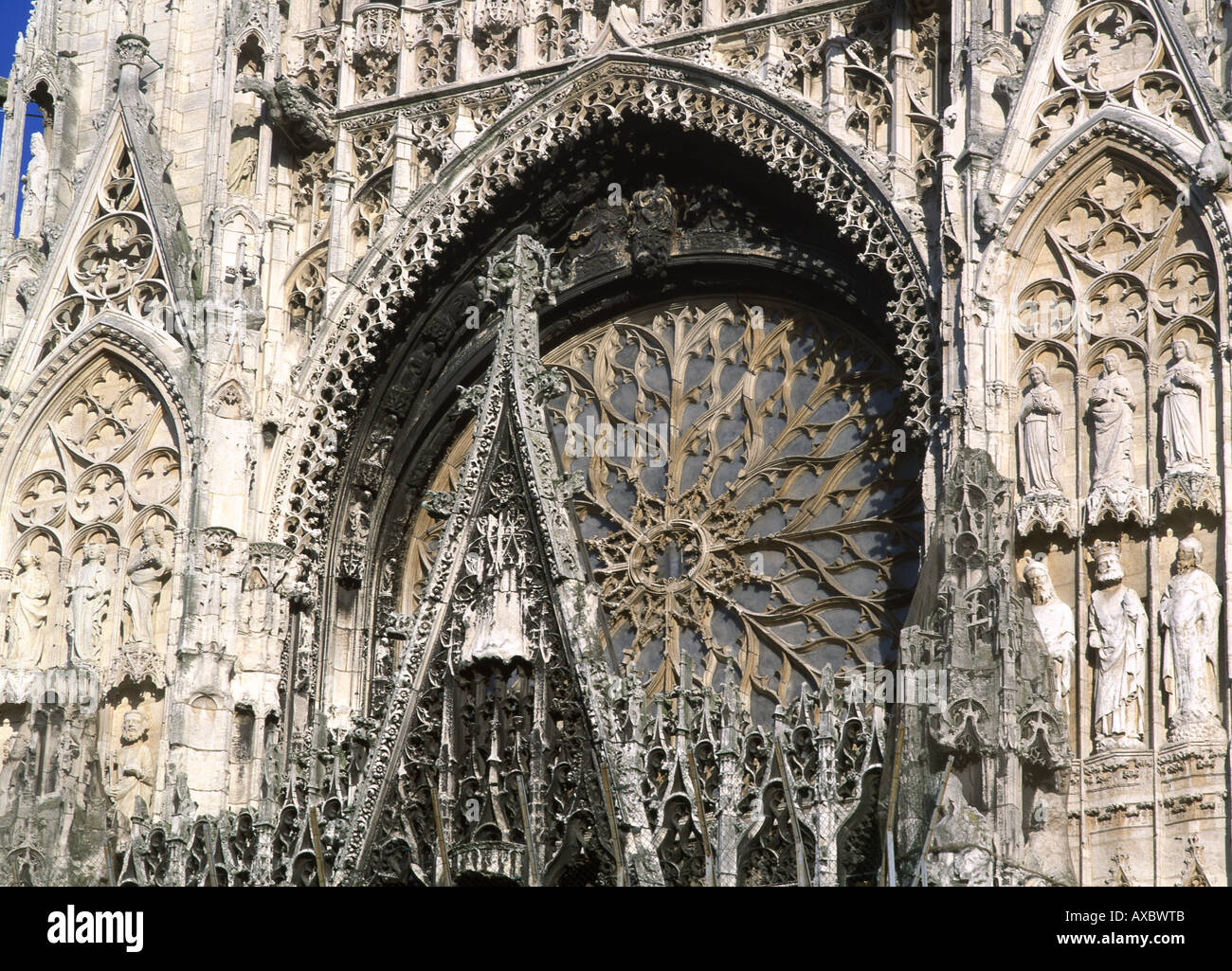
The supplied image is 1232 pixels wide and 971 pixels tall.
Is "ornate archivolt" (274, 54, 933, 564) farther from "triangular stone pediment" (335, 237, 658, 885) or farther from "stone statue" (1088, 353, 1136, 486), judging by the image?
"stone statue" (1088, 353, 1136, 486)

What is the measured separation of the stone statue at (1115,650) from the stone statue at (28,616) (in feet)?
25.5

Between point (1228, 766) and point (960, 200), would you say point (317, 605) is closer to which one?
point (960, 200)

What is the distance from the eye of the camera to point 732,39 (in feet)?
61.4

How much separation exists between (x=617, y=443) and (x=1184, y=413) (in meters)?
4.92

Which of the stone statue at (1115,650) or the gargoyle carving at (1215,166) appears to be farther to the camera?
the gargoyle carving at (1215,166)

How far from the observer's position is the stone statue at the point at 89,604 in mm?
18406

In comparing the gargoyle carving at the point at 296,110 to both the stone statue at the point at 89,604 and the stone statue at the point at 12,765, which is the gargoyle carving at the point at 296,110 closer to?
the stone statue at the point at 89,604

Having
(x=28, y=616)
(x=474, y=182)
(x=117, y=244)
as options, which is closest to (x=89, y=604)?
(x=28, y=616)

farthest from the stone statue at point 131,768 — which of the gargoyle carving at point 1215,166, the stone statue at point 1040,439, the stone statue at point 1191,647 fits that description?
the gargoyle carving at point 1215,166

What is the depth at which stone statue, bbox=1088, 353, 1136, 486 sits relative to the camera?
1559cm

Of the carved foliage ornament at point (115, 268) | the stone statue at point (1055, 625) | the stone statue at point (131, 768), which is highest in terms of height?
the carved foliage ornament at point (115, 268)

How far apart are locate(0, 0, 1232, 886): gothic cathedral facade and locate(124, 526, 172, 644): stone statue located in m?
0.03

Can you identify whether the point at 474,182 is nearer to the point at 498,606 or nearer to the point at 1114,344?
the point at 498,606

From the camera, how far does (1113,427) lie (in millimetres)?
15719
